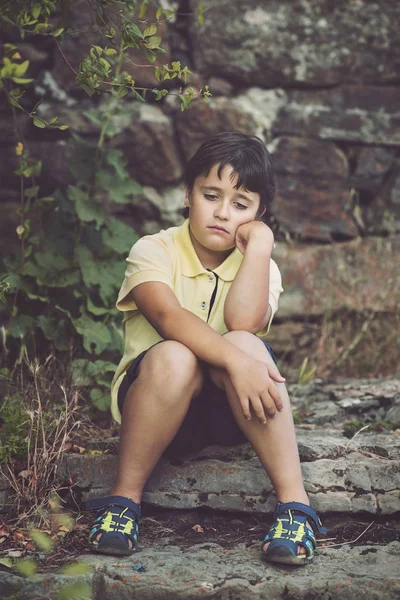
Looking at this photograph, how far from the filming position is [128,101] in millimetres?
3736

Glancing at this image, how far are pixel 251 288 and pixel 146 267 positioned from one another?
0.34 meters

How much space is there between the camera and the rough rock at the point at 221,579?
1.76m

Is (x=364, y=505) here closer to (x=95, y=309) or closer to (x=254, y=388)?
(x=254, y=388)

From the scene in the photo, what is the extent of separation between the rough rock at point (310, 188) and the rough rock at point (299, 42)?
362 millimetres

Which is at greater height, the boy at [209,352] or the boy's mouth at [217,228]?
the boy's mouth at [217,228]

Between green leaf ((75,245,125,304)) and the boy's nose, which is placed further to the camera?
green leaf ((75,245,125,304))

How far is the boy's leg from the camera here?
6.57 ft

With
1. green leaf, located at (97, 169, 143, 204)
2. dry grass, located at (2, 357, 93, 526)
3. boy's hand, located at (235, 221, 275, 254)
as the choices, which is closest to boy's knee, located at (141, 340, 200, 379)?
dry grass, located at (2, 357, 93, 526)

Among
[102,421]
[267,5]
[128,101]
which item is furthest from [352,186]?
[102,421]

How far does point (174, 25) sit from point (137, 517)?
2701 millimetres

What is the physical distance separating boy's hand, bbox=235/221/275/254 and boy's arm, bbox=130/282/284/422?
1.05 ft

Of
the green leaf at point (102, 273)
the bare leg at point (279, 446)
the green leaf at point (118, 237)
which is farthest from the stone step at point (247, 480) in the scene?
the green leaf at point (118, 237)

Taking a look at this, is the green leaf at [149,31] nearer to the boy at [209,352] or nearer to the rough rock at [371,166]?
the boy at [209,352]

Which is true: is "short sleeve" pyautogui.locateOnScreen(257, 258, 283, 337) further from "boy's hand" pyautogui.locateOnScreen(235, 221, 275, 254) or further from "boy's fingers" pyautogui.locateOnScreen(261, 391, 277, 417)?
"boy's fingers" pyautogui.locateOnScreen(261, 391, 277, 417)
